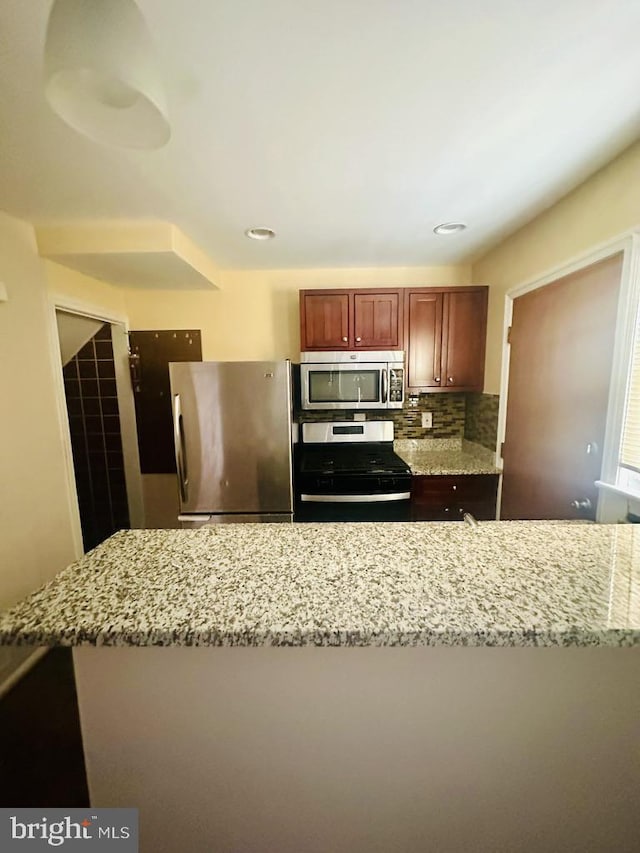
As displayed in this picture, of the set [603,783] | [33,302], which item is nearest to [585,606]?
[603,783]

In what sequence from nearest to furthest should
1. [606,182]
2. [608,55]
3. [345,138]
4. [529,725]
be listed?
[529,725] → [608,55] → [345,138] → [606,182]

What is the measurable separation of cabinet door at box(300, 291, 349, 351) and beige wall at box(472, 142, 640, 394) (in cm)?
108

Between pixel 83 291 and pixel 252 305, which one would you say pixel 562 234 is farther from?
pixel 83 291

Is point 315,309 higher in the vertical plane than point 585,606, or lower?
higher

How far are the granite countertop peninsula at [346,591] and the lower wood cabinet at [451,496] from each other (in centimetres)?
131

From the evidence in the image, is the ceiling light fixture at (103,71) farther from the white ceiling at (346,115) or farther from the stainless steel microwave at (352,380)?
the stainless steel microwave at (352,380)

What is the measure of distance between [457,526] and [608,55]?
4.65 ft

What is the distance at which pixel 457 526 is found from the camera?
0.86 metres

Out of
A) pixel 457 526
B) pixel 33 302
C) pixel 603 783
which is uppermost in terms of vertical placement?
pixel 33 302

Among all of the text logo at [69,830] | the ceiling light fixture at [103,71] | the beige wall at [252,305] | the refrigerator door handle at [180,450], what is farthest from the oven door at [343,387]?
the text logo at [69,830]

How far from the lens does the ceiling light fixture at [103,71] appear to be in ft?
1.69

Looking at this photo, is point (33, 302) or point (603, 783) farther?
point (33, 302)

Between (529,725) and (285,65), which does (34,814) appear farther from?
(285,65)

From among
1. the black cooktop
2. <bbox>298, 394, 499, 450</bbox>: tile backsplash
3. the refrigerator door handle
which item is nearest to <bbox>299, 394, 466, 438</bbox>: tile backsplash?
<bbox>298, 394, 499, 450</bbox>: tile backsplash
